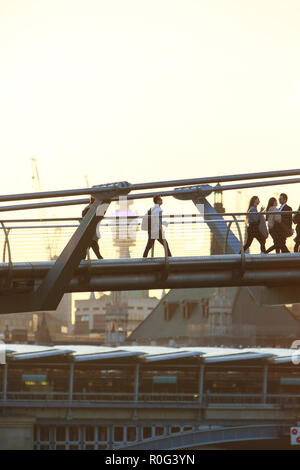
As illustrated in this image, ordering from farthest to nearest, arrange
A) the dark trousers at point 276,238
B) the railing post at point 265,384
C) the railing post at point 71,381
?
1. the railing post at point 265,384
2. the railing post at point 71,381
3. the dark trousers at point 276,238

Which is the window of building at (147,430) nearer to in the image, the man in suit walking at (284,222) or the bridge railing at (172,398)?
the bridge railing at (172,398)

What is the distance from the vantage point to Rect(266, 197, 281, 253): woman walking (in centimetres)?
2423

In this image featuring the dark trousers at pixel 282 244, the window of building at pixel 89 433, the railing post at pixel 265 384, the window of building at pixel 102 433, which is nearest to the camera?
the dark trousers at pixel 282 244

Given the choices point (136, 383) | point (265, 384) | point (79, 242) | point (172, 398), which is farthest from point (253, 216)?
point (265, 384)

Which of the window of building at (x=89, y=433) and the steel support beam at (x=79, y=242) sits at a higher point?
the steel support beam at (x=79, y=242)

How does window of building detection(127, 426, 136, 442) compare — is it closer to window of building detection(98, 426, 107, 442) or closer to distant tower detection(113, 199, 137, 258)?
window of building detection(98, 426, 107, 442)

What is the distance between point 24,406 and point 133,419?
13816mm

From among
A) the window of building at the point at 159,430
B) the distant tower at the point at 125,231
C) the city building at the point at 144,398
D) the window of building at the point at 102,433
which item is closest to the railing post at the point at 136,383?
the city building at the point at 144,398

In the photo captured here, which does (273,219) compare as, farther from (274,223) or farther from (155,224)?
(155,224)

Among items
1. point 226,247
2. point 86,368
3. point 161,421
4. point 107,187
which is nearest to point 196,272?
point 226,247

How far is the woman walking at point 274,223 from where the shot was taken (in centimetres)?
2423

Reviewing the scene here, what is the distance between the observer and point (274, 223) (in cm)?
2438

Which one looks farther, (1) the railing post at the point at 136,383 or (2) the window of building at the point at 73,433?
(1) the railing post at the point at 136,383

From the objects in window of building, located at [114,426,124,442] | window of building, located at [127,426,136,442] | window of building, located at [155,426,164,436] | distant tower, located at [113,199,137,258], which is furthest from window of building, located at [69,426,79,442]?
distant tower, located at [113,199,137,258]
